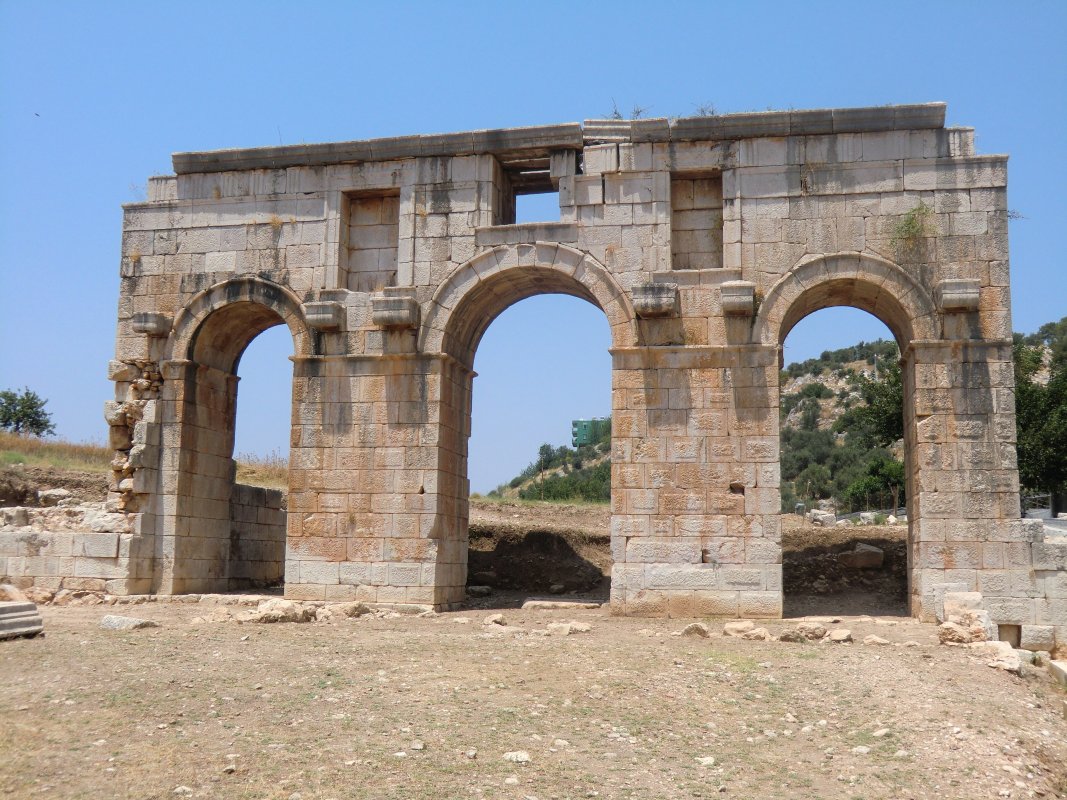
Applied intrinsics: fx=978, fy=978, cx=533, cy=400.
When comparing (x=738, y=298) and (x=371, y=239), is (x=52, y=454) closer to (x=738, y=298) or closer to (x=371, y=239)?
(x=371, y=239)

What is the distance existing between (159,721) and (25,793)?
130 cm

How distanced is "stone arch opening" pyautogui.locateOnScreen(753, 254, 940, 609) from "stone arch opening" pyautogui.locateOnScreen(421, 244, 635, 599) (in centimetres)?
188

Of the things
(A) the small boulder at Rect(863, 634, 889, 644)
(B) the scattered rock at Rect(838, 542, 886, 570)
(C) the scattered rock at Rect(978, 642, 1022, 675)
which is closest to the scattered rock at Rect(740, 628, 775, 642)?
(A) the small boulder at Rect(863, 634, 889, 644)

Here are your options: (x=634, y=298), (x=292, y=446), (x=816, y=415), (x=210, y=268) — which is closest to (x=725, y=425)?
(x=634, y=298)

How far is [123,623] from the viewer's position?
→ 10.7 metres

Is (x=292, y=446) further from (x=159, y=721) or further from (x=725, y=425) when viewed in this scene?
(x=159, y=721)

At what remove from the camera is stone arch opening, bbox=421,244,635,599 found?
13.1m

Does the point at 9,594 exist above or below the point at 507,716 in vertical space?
above

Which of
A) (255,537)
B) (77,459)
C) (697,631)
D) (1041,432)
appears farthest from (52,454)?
(1041,432)

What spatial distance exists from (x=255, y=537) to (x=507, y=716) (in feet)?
34.0

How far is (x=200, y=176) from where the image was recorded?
14648mm

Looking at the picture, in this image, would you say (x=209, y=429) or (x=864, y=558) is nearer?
(x=209, y=429)

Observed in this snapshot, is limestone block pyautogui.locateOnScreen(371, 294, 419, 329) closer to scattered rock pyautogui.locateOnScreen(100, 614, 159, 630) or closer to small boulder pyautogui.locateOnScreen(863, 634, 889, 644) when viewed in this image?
scattered rock pyautogui.locateOnScreen(100, 614, 159, 630)

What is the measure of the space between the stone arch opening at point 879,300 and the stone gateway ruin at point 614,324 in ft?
0.11
